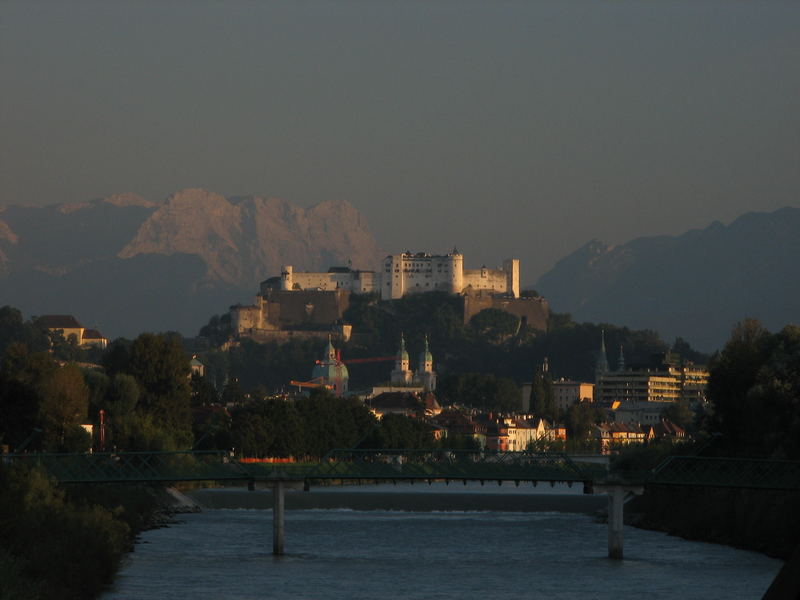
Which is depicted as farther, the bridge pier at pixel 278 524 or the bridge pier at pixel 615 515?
the bridge pier at pixel 278 524

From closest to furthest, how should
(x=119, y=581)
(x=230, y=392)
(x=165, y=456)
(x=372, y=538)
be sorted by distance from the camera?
(x=119, y=581), (x=372, y=538), (x=165, y=456), (x=230, y=392)

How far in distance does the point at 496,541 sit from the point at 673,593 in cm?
2000

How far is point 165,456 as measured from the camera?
263ft

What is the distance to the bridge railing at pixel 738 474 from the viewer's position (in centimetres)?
5475

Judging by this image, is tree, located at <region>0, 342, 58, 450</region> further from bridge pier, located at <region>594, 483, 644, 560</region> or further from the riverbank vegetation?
bridge pier, located at <region>594, 483, 644, 560</region>

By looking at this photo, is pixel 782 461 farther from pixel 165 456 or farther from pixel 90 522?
pixel 165 456

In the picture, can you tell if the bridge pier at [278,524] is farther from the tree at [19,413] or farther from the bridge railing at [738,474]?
the bridge railing at [738,474]

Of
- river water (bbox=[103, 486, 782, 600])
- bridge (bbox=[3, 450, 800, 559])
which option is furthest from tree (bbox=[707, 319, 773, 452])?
river water (bbox=[103, 486, 782, 600])

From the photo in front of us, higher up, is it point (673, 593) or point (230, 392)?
point (230, 392)

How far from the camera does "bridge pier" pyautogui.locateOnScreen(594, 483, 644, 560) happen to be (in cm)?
5803

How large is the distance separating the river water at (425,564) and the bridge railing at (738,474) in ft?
7.98

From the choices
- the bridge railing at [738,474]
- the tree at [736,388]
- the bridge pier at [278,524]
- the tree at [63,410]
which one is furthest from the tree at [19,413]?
the tree at [736,388]

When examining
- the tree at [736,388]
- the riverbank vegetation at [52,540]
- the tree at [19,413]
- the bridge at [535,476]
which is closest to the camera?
the riverbank vegetation at [52,540]

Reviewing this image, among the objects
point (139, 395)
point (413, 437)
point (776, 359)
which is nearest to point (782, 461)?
point (776, 359)
